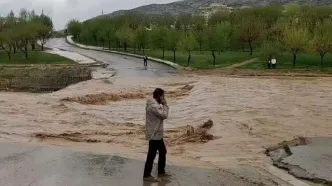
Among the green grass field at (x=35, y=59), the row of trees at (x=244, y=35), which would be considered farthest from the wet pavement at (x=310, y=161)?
the green grass field at (x=35, y=59)

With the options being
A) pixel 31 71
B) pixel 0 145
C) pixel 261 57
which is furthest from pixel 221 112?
pixel 261 57

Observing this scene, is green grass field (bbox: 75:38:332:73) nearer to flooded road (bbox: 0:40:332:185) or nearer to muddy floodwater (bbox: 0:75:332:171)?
flooded road (bbox: 0:40:332:185)

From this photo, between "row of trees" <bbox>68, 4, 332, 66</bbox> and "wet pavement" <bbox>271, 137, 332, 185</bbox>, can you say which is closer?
"wet pavement" <bbox>271, 137, 332, 185</bbox>

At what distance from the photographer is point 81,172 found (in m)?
11.1

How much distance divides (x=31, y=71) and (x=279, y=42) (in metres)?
30.6

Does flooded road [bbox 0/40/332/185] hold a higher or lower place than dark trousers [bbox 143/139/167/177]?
lower

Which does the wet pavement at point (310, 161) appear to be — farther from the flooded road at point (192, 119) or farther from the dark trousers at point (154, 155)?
the dark trousers at point (154, 155)

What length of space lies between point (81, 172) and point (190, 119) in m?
12.2

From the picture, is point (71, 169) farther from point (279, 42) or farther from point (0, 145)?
point (279, 42)

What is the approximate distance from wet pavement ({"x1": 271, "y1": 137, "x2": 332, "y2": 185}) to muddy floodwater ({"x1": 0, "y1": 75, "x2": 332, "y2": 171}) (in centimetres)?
57

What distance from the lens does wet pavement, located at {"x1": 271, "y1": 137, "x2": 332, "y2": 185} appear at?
1086 centimetres

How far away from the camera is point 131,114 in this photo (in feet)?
82.8

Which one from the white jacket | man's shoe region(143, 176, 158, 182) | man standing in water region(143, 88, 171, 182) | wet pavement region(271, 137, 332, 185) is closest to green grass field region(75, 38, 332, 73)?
wet pavement region(271, 137, 332, 185)

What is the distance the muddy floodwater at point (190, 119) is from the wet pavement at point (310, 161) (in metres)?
0.57
